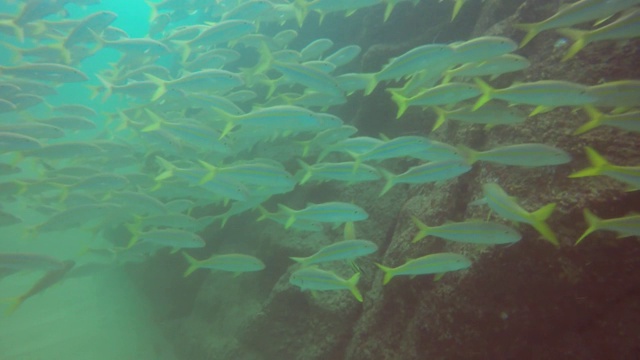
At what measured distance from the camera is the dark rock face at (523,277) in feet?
9.59

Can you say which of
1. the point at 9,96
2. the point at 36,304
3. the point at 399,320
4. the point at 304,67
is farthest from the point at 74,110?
the point at 399,320

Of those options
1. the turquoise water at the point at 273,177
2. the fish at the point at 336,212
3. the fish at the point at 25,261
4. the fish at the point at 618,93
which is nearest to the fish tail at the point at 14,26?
the turquoise water at the point at 273,177

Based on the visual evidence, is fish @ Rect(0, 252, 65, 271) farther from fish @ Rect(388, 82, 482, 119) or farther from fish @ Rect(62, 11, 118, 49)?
fish @ Rect(388, 82, 482, 119)

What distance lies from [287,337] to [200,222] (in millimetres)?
2531

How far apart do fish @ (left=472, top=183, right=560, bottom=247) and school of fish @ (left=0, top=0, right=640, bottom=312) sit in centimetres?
1

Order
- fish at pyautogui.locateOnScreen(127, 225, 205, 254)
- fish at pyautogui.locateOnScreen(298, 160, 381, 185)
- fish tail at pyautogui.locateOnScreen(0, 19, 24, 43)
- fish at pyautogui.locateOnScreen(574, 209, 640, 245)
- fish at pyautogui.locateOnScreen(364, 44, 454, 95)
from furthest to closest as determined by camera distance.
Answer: fish tail at pyautogui.locateOnScreen(0, 19, 24, 43) < fish at pyautogui.locateOnScreen(127, 225, 205, 254) < fish at pyautogui.locateOnScreen(298, 160, 381, 185) < fish at pyautogui.locateOnScreen(364, 44, 454, 95) < fish at pyautogui.locateOnScreen(574, 209, 640, 245)

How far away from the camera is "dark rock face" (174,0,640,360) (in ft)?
9.59

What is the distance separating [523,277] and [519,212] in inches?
29.7

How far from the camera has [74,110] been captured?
903cm

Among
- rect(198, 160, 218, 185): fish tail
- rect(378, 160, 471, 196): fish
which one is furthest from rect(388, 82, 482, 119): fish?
rect(198, 160, 218, 185): fish tail

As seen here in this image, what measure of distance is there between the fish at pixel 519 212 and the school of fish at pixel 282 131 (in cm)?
1

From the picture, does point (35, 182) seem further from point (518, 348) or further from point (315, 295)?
point (518, 348)

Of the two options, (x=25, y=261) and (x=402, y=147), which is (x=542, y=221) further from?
(x=25, y=261)

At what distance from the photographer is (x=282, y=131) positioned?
22.3 ft
